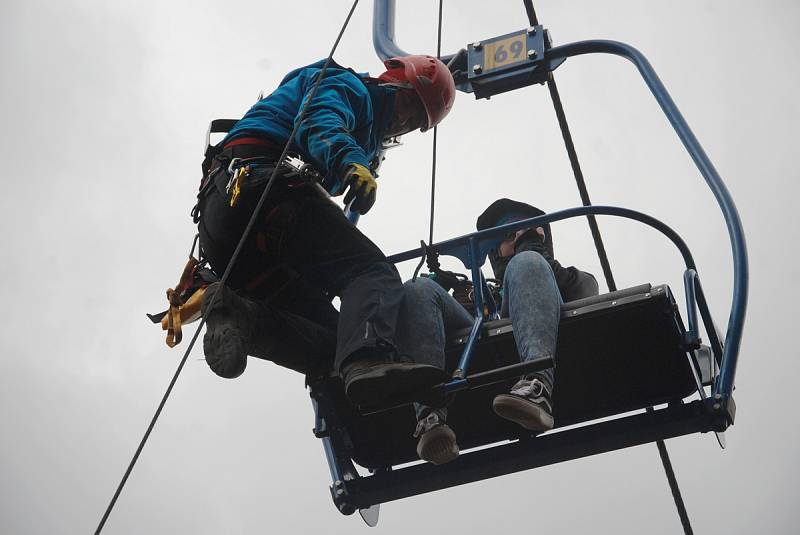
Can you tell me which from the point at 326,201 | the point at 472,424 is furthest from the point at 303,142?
the point at 472,424

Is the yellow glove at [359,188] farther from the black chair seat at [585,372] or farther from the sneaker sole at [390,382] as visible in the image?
the black chair seat at [585,372]

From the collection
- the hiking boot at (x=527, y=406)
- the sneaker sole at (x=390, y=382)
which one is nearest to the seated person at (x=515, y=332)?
the hiking boot at (x=527, y=406)

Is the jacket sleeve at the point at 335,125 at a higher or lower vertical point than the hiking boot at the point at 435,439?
higher

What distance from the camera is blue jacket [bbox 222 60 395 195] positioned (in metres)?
4.08

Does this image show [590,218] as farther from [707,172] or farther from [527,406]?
[527,406]

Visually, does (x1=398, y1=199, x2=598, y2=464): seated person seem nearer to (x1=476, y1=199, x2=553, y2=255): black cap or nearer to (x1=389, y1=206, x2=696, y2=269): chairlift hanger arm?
(x1=389, y1=206, x2=696, y2=269): chairlift hanger arm

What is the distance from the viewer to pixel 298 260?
4242mm

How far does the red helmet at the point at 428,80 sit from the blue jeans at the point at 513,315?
2.84 feet

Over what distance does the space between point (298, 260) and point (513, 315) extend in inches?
32.7

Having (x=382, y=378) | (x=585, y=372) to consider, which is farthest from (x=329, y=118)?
(x=585, y=372)

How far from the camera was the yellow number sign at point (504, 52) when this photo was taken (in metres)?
5.71

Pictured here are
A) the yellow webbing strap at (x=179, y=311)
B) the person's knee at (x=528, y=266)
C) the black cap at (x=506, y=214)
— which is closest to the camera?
the yellow webbing strap at (x=179, y=311)

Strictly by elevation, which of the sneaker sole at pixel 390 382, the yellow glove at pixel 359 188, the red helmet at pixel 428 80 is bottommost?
the sneaker sole at pixel 390 382

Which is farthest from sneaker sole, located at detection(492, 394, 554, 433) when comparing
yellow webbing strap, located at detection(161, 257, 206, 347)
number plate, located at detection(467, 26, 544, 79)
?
number plate, located at detection(467, 26, 544, 79)
